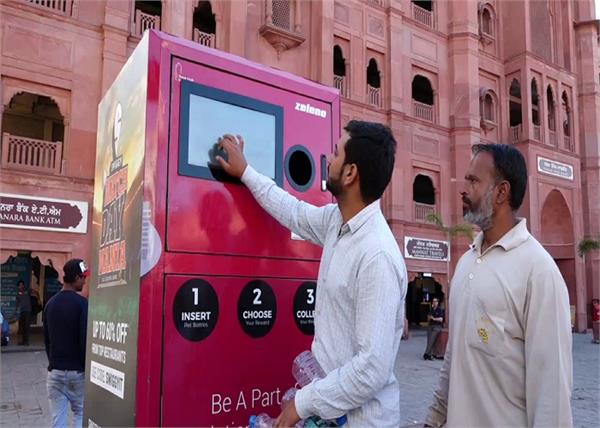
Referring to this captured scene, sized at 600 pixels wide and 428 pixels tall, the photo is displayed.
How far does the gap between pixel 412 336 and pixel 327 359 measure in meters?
17.9

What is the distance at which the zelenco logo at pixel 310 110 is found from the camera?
2240 mm

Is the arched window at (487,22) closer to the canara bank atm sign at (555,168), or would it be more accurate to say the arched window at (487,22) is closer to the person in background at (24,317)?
the canara bank atm sign at (555,168)

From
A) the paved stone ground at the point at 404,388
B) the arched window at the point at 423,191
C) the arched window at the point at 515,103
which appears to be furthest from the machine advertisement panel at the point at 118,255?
the arched window at the point at 515,103

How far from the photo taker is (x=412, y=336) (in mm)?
18688

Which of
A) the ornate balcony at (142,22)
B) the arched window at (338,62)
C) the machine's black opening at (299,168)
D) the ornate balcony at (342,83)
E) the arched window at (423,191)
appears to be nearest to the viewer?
the machine's black opening at (299,168)

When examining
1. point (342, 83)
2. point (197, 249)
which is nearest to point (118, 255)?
point (197, 249)

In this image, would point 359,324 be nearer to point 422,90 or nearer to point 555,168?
point 422,90

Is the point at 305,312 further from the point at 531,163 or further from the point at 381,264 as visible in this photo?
the point at 531,163

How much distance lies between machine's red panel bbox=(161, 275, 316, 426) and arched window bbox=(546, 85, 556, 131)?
23916 mm

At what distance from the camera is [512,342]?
6.13 ft

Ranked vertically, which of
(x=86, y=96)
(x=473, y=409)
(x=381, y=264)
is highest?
(x=86, y=96)

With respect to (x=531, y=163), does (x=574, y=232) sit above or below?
below

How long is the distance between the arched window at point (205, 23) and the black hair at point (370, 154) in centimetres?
1420

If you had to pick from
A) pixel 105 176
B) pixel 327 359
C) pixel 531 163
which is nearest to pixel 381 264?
pixel 327 359
